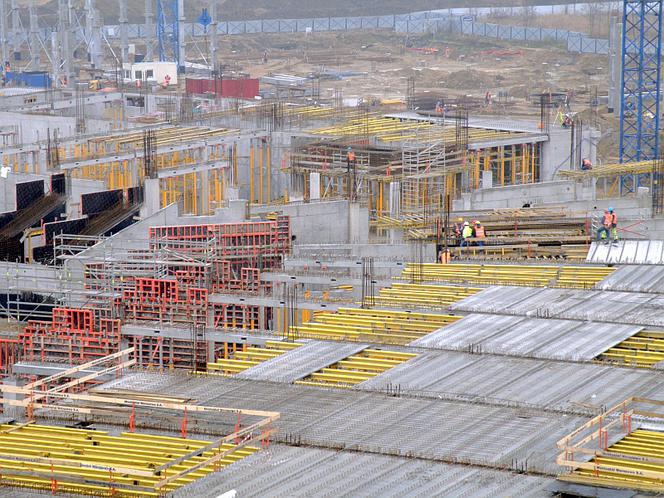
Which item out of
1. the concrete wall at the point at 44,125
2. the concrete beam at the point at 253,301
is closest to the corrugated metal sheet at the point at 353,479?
the concrete beam at the point at 253,301

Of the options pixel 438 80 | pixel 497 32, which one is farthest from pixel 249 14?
pixel 438 80

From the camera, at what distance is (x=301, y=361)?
1308 inches

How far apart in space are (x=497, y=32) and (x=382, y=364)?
109 meters

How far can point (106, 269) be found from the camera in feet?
139

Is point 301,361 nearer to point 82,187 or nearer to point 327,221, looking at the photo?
point 327,221

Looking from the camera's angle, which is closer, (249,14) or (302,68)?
(302,68)

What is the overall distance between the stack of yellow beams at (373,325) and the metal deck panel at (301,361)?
92 cm

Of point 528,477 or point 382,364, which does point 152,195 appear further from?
point 528,477

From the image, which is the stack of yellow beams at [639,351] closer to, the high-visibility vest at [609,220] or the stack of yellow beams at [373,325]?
the stack of yellow beams at [373,325]

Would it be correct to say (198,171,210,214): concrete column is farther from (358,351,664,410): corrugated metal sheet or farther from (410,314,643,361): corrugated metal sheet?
(358,351,664,410): corrugated metal sheet

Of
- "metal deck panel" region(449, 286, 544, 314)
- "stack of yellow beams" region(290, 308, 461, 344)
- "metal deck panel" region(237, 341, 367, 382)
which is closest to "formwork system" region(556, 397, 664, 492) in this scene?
"metal deck panel" region(237, 341, 367, 382)

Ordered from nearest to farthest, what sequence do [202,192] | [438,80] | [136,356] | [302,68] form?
[136,356] → [202,192] → [438,80] → [302,68]

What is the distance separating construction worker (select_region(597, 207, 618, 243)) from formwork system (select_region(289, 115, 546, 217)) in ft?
27.3

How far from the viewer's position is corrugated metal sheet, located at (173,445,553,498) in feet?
80.9
